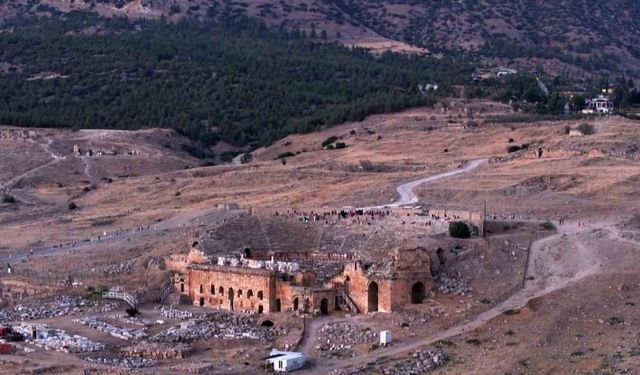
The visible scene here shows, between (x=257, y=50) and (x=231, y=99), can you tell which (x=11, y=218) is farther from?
(x=257, y=50)

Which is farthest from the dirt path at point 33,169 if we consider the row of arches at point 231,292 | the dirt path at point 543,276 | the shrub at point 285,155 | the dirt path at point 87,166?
the dirt path at point 543,276

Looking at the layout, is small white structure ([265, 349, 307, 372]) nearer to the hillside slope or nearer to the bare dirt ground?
the bare dirt ground

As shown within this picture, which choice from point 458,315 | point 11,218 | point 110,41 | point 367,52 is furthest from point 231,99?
point 458,315

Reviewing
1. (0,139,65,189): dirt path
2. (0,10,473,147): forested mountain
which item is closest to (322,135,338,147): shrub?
(0,10,473,147): forested mountain

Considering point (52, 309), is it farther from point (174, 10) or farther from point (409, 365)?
point (174, 10)

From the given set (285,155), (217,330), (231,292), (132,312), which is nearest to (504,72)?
(285,155)

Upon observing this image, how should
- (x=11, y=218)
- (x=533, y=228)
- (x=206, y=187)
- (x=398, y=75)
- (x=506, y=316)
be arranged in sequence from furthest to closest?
(x=398, y=75) → (x=206, y=187) → (x=11, y=218) → (x=533, y=228) → (x=506, y=316)

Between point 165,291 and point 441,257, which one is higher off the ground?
point 441,257
